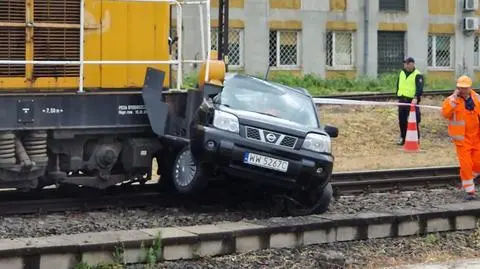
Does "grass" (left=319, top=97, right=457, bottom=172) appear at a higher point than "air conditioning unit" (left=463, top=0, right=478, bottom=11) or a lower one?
lower

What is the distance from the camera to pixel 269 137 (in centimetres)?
927

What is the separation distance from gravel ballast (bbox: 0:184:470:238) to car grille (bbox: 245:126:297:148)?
92cm

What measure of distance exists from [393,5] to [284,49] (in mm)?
5030

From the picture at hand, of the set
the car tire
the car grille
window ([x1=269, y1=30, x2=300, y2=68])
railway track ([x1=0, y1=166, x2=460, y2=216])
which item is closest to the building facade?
window ([x1=269, y1=30, x2=300, y2=68])

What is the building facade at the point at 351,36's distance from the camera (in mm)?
29625

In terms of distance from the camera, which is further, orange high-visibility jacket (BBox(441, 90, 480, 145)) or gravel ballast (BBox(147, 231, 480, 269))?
orange high-visibility jacket (BBox(441, 90, 480, 145))

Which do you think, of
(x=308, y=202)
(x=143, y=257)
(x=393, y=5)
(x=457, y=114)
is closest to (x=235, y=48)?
(x=393, y=5)

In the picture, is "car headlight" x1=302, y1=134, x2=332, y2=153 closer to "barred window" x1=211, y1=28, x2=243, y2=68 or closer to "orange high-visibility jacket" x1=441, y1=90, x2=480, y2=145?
"orange high-visibility jacket" x1=441, y1=90, x2=480, y2=145

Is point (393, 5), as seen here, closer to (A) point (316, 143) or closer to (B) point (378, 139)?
(B) point (378, 139)

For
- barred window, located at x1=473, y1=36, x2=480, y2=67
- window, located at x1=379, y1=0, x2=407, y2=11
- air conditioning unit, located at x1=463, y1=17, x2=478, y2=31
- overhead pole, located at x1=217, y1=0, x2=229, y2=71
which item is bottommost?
overhead pole, located at x1=217, y1=0, x2=229, y2=71

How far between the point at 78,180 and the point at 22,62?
4.90 feet

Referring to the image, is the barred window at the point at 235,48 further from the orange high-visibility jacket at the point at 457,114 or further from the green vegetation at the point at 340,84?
the orange high-visibility jacket at the point at 457,114

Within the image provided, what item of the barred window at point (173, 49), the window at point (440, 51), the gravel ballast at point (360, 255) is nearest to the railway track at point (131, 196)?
the barred window at point (173, 49)

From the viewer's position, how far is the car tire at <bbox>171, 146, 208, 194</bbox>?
956 centimetres
